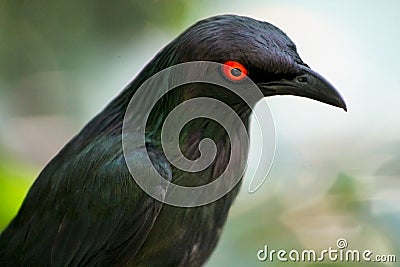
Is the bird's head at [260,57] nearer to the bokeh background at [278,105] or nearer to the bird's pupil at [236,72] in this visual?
the bird's pupil at [236,72]

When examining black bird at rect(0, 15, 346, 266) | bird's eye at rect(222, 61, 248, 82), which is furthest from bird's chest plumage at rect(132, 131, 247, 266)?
bird's eye at rect(222, 61, 248, 82)

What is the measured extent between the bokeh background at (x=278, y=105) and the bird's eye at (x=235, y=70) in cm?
15

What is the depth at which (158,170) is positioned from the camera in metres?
0.88

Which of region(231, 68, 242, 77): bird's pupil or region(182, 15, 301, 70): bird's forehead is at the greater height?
region(182, 15, 301, 70): bird's forehead

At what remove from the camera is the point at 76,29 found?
3.52 ft

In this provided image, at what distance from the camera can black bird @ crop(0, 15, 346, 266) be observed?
860mm

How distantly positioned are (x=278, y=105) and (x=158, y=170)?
238 mm

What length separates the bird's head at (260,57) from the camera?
33.5 inches

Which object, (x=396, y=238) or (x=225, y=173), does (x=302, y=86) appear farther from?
(x=396, y=238)

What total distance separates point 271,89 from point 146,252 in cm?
29

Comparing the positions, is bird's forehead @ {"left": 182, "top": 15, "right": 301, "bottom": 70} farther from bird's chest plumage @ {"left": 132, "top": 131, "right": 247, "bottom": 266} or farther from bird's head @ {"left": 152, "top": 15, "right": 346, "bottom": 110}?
bird's chest plumage @ {"left": 132, "top": 131, "right": 247, "bottom": 266}

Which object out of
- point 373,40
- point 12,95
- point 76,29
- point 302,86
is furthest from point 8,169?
point 373,40

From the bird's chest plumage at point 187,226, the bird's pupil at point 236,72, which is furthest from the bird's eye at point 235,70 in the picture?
the bird's chest plumage at point 187,226

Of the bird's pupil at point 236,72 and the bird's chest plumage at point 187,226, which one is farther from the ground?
the bird's pupil at point 236,72
